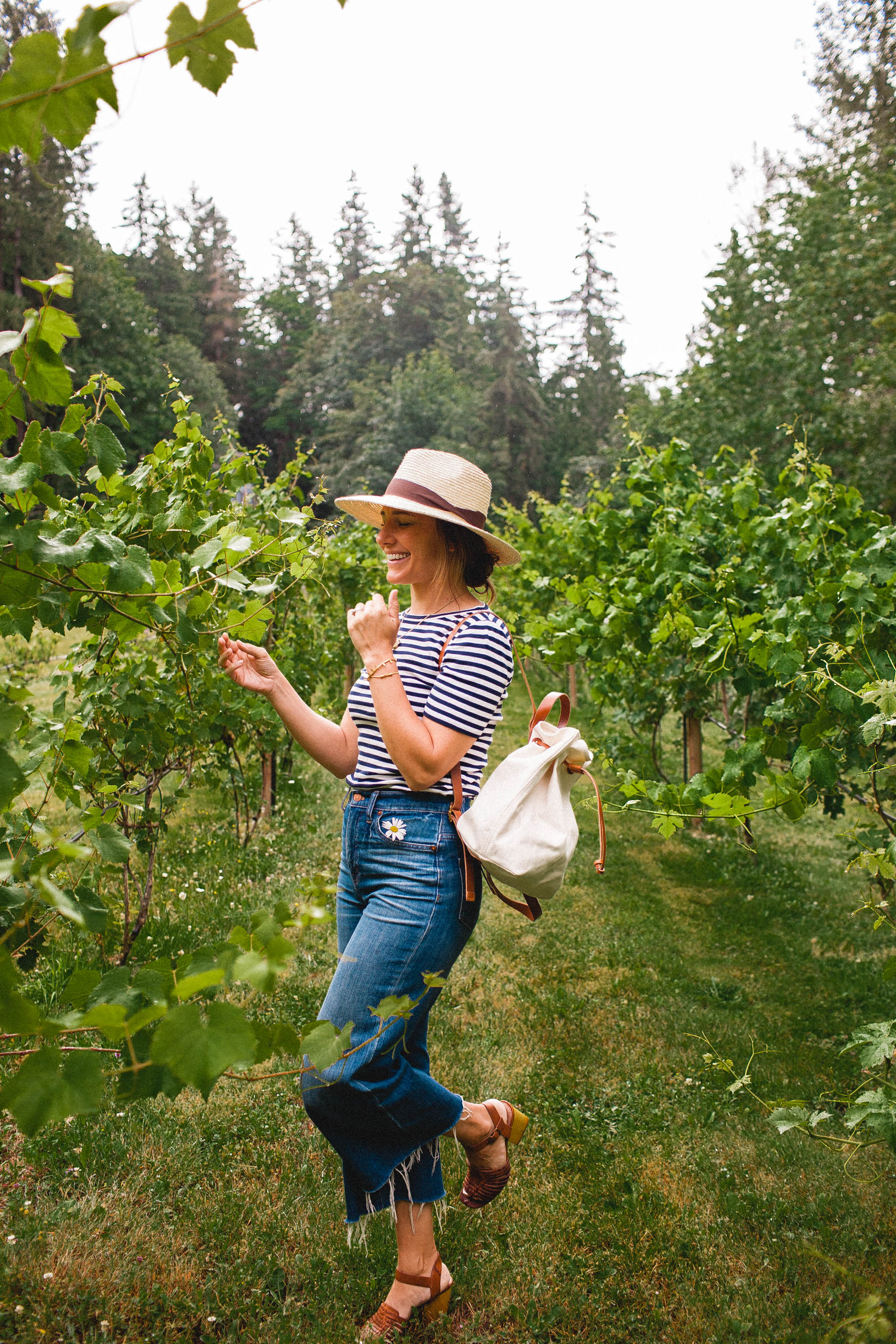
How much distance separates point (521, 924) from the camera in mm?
4832

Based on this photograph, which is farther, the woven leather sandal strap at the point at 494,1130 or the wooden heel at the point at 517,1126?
the wooden heel at the point at 517,1126

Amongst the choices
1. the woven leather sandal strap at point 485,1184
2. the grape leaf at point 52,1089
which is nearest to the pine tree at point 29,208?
the woven leather sandal strap at point 485,1184

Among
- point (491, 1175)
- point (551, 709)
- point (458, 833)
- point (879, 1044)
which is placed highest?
point (551, 709)

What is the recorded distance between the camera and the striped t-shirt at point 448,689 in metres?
1.92

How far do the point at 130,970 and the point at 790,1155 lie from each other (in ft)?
8.33

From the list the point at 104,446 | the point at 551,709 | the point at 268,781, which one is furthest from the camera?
the point at 268,781

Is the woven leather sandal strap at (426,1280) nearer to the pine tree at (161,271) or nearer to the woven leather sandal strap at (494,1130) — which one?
the woven leather sandal strap at (494,1130)

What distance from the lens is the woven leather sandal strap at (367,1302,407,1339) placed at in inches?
76.1

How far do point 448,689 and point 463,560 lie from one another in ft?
1.41

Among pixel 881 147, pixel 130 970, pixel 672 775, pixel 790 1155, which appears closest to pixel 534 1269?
pixel 790 1155

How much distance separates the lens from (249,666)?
6.99ft

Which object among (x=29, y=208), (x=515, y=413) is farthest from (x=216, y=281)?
(x=29, y=208)

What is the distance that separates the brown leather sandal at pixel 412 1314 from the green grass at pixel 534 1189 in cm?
5

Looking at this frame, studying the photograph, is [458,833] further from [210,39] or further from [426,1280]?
[210,39]
